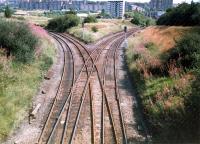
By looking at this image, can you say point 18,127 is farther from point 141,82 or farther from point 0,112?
point 141,82

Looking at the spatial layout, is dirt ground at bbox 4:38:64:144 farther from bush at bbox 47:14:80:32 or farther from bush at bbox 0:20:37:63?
bush at bbox 47:14:80:32

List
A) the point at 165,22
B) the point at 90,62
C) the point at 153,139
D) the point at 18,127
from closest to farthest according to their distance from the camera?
the point at 153,139, the point at 18,127, the point at 90,62, the point at 165,22

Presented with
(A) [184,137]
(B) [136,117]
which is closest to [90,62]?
(B) [136,117]

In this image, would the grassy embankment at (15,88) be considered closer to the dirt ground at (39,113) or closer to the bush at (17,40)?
the dirt ground at (39,113)

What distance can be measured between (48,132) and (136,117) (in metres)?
4.10

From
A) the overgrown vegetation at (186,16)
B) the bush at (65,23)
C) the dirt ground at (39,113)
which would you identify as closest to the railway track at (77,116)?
the dirt ground at (39,113)

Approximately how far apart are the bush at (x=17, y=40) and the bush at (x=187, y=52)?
9.00 meters

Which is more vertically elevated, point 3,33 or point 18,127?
point 3,33

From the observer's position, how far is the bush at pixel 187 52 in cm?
2038

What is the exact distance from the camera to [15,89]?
1858 cm

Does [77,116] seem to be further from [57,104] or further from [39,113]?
[57,104]

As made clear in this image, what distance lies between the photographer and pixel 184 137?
12.8 metres

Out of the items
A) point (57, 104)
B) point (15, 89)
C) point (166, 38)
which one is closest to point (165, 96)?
point (57, 104)

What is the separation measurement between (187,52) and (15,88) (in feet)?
30.6
